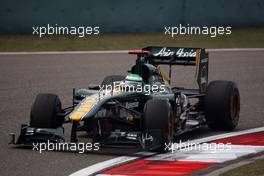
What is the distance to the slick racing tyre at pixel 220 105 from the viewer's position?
489 inches

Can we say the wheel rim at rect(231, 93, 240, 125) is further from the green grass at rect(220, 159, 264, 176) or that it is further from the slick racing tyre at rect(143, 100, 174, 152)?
the green grass at rect(220, 159, 264, 176)

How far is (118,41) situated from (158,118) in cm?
1654

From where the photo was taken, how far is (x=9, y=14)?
26.5 m

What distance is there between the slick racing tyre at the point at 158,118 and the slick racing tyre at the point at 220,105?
66.2 inches

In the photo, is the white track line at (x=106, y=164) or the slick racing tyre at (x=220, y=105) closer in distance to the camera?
the white track line at (x=106, y=164)

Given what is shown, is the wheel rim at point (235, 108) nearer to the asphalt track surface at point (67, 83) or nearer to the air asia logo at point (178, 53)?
the asphalt track surface at point (67, 83)

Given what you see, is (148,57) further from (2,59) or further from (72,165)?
(2,59)

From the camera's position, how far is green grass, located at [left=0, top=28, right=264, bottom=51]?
26109 millimetres

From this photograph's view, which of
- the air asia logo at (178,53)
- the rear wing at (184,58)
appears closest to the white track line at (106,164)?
the rear wing at (184,58)

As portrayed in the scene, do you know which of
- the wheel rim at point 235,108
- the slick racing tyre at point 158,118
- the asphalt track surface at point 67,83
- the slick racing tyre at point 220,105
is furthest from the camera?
the wheel rim at point 235,108

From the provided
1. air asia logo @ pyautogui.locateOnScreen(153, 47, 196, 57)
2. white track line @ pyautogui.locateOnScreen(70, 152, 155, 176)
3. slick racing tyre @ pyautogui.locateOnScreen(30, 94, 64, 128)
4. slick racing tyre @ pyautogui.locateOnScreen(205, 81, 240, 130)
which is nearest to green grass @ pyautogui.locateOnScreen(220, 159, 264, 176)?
white track line @ pyautogui.locateOnScreen(70, 152, 155, 176)

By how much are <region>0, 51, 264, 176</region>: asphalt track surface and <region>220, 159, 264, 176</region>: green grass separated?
1610mm

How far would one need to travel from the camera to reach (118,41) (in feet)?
Answer: 89.3

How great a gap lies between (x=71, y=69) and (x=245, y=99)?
6119 millimetres
